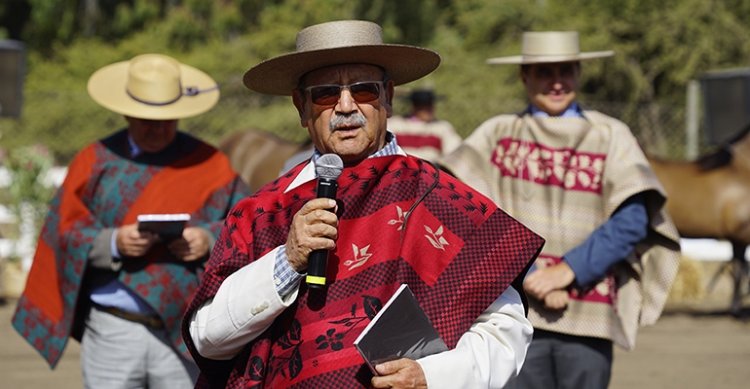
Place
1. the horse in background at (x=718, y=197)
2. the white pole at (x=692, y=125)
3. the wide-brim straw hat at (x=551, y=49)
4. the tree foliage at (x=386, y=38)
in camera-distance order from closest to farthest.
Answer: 1. the wide-brim straw hat at (x=551, y=49)
2. the horse in background at (x=718, y=197)
3. the white pole at (x=692, y=125)
4. the tree foliage at (x=386, y=38)

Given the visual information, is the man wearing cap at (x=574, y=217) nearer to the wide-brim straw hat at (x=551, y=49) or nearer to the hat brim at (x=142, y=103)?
the wide-brim straw hat at (x=551, y=49)

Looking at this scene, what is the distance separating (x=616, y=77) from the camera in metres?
22.4

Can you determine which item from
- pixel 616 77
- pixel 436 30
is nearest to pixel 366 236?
pixel 616 77

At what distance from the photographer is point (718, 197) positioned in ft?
38.8

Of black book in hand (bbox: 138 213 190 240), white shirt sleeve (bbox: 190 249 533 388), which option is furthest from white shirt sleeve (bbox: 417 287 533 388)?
black book in hand (bbox: 138 213 190 240)

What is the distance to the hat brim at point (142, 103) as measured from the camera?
206 inches

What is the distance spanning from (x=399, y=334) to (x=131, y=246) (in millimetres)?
2254

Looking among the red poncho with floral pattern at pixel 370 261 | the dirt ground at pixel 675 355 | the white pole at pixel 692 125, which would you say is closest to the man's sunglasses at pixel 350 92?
the red poncho with floral pattern at pixel 370 261

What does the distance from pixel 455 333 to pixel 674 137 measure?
43.5 ft

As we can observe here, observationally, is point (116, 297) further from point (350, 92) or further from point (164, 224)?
point (350, 92)

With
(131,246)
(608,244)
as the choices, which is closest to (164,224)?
(131,246)

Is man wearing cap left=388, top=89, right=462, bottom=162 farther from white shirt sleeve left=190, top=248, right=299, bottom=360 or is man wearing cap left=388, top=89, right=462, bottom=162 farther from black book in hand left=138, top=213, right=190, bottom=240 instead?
white shirt sleeve left=190, top=248, right=299, bottom=360

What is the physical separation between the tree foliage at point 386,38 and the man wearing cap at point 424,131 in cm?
339

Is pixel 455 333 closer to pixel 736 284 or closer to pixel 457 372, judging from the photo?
pixel 457 372
